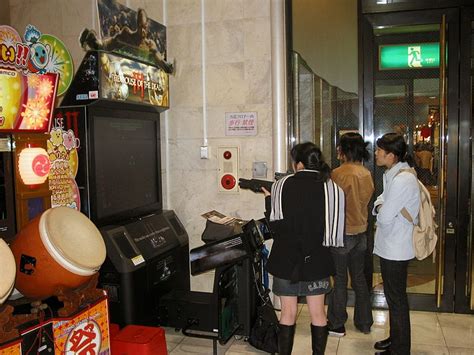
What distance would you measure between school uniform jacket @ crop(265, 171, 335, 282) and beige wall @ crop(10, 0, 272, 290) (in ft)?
4.89

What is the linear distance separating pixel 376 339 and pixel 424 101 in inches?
82.6

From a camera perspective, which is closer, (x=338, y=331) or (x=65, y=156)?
(x=65, y=156)

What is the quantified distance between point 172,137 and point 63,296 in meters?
2.29

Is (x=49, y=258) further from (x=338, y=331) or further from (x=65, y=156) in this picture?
(x=338, y=331)

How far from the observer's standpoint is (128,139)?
4.05m

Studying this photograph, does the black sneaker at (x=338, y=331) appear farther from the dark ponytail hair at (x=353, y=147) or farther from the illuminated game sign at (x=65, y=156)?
the illuminated game sign at (x=65, y=156)

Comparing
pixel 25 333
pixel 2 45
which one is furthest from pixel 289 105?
pixel 25 333

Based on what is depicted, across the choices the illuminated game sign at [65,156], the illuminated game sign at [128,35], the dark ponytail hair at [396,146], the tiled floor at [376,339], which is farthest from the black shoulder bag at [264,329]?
the illuminated game sign at [128,35]

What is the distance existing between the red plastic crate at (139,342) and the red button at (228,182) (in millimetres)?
1631

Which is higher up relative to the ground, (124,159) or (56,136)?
(56,136)

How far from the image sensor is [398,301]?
3129 millimetres

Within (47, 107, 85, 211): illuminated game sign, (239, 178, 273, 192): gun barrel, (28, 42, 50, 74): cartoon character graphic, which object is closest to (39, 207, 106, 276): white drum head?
(47, 107, 85, 211): illuminated game sign

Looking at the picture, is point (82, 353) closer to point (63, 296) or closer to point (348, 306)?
point (63, 296)

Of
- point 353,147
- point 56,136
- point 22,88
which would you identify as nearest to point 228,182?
point 353,147
